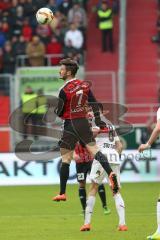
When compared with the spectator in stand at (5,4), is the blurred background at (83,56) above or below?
below

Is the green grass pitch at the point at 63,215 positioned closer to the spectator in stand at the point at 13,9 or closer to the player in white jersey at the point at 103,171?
the player in white jersey at the point at 103,171

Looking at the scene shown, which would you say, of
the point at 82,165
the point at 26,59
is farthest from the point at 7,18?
the point at 82,165

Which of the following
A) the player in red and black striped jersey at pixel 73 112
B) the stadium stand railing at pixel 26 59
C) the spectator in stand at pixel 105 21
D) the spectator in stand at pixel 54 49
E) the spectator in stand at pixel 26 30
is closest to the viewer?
the player in red and black striped jersey at pixel 73 112

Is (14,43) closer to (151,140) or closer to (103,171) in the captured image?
(103,171)

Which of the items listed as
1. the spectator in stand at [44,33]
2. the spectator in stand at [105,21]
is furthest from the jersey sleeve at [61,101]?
the spectator in stand at [105,21]

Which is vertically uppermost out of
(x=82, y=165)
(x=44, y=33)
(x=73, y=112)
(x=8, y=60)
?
(x=73, y=112)

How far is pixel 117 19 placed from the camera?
3106cm

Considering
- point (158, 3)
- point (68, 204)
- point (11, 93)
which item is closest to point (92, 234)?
point (68, 204)

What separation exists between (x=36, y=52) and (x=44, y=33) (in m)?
1.53

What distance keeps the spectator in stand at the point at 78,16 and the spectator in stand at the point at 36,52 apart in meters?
1.91

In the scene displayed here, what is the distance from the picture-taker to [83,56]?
2959cm

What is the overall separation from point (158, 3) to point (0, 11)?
552 centimetres

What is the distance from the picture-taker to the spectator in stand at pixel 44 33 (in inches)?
1149

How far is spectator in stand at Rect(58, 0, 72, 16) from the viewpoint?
3031 centimetres
